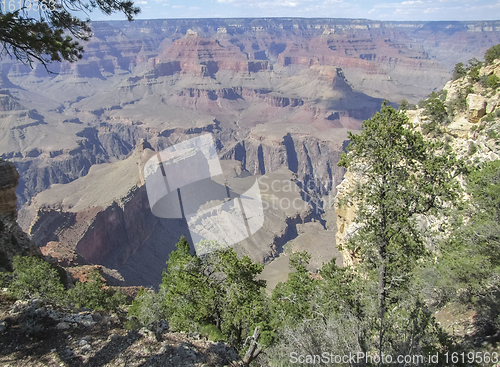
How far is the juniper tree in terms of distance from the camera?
7.62m

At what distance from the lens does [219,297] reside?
436 inches

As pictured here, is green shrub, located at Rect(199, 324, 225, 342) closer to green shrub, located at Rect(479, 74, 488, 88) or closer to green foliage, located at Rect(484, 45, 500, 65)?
green shrub, located at Rect(479, 74, 488, 88)

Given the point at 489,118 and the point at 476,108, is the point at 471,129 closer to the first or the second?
the point at 489,118

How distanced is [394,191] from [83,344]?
7876 mm

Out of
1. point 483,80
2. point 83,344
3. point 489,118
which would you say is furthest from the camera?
point 483,80

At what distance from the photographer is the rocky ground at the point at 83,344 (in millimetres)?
6579

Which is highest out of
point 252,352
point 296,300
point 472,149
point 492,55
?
point 492,55

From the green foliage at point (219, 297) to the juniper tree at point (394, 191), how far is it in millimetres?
4406

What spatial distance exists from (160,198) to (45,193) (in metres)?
25.8

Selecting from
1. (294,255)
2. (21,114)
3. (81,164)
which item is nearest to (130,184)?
(294,255)

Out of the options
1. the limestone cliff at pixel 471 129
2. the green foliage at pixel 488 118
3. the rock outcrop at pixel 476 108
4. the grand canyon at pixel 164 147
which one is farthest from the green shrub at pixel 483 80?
the grand canyon at pixel 164 147

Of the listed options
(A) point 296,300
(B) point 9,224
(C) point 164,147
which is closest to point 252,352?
(A) point 296,300

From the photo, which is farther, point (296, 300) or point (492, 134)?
point (492, 134)

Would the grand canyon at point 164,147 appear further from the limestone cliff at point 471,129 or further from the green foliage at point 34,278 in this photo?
the limestone cliff at point 471,129
